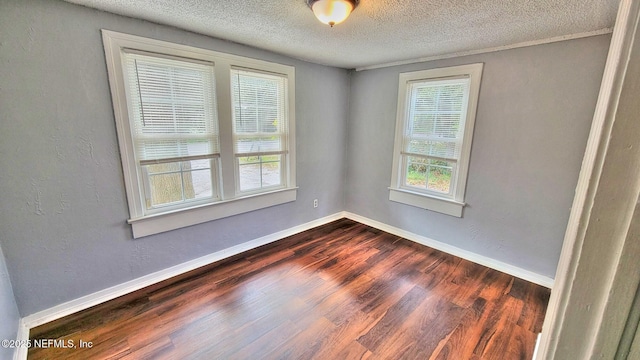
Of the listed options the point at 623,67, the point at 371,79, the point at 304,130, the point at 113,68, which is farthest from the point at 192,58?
the point at 623,67

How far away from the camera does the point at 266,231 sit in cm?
325

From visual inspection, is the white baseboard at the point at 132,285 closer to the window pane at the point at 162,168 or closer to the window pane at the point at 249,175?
the window pane at the point at 249,175

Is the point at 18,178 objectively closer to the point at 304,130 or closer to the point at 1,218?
the point at 1,218

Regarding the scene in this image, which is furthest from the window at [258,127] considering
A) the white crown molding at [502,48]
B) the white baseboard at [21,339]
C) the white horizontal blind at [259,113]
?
the white baseboard at [21,339]

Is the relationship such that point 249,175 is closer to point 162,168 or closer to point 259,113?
point 259,113

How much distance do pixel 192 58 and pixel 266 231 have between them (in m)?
2.00

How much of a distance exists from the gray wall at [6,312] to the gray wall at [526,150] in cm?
359

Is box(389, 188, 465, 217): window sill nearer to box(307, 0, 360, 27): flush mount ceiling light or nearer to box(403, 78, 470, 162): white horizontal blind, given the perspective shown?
box(403, 78, 470, 162): white horizontal blind

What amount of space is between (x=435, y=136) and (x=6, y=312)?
12.4 feet

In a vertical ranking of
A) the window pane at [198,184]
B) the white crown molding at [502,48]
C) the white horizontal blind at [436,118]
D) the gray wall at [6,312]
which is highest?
the white crown molding at [502,48]

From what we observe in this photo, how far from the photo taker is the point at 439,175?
3143mm

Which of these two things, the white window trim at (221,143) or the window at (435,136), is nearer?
the white window trim at (221,143)

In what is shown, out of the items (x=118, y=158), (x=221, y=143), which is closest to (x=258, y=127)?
(x=221, y=143)

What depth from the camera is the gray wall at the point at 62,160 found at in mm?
1701
